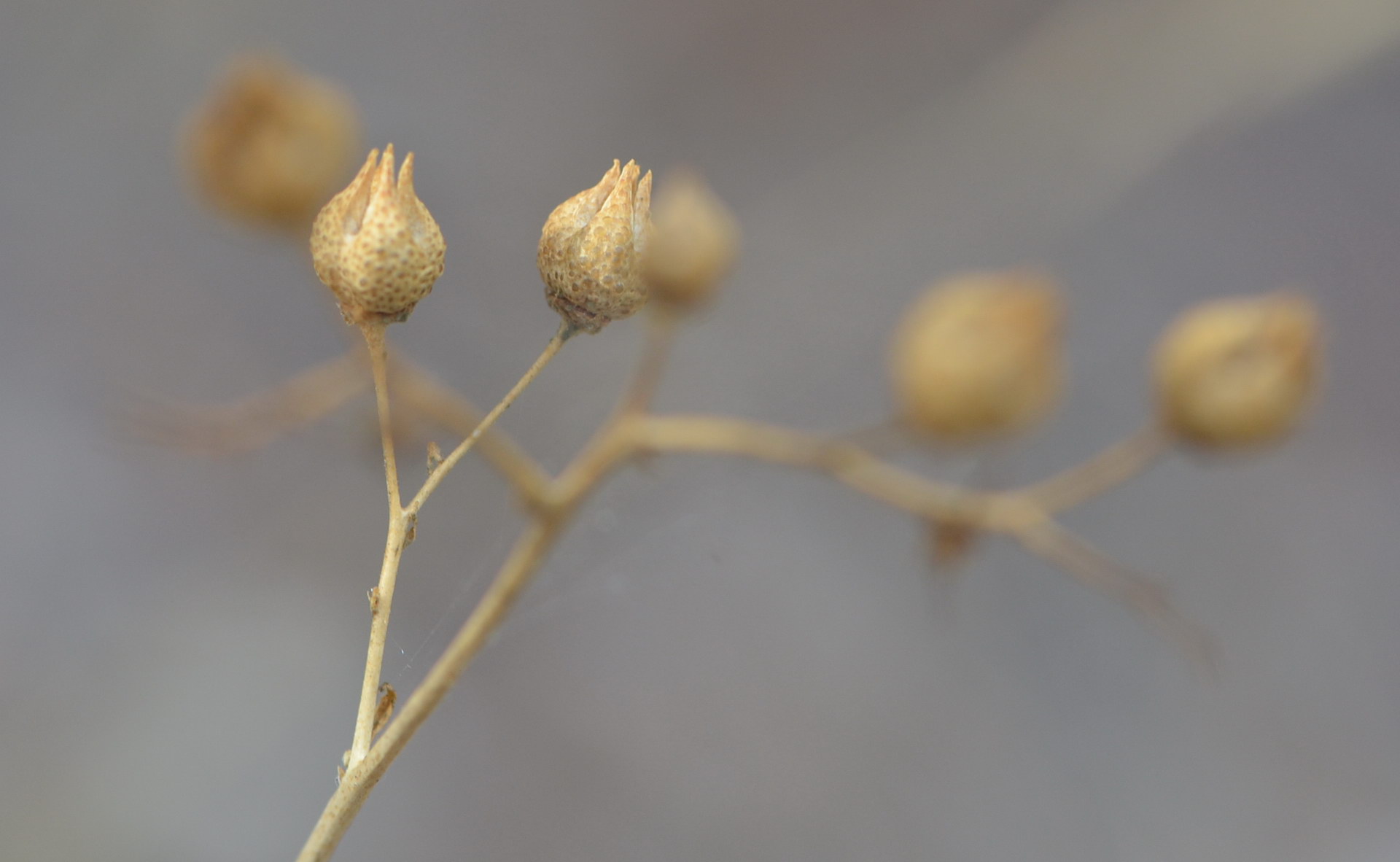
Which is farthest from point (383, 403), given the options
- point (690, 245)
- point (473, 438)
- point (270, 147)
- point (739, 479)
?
point (739, 479)

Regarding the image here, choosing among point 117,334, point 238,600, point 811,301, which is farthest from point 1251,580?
point 117,334

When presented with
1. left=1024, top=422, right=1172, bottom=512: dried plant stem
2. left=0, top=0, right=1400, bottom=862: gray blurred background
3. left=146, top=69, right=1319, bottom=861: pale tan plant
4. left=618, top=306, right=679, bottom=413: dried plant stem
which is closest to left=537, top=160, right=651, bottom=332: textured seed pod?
left=146, top=69, right=1319, bottom=861: pale tan plant

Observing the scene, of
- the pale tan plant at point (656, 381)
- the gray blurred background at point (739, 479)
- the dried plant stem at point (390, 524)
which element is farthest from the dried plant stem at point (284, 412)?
the gray blurred background at point (739, 479)

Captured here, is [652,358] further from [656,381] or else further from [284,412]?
[284,412]

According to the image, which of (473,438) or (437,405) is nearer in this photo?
(473,438)

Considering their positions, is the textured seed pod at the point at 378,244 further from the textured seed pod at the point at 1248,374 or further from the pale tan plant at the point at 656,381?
the textured seed pod at the point at 1248,374

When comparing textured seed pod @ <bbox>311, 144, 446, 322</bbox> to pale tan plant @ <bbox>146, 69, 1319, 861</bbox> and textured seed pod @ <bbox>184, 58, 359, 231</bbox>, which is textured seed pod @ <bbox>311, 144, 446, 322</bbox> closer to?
pale tan plant @ <bbox>146, 69, 1319, 861</bbox>

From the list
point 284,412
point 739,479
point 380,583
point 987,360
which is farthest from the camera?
point 739,479
